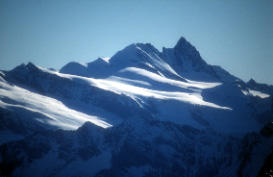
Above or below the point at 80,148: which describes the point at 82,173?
below

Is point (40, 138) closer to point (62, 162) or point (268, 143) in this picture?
point (62, 162)

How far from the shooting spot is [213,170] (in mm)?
199625

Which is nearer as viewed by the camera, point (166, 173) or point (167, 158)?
point (166, 173)

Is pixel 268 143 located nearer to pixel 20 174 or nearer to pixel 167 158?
pixel 167 158

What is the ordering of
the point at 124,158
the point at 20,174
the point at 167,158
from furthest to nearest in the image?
the point at 167,158
the point at 124,158
the point at 20,174

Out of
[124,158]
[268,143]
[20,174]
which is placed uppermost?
[268,143]

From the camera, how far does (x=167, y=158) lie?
195 m

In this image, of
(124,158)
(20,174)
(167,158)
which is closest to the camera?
(20,174)

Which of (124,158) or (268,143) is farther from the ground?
(268,143)

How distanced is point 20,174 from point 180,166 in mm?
90856

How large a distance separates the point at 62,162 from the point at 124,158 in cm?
3428

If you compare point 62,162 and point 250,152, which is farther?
point 250,152

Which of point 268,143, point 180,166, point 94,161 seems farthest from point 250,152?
point 94,161

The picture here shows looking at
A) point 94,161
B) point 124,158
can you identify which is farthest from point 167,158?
point 94,161
